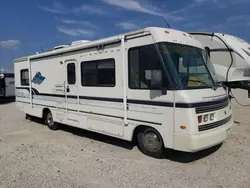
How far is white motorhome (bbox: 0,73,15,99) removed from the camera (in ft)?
A: 59.9

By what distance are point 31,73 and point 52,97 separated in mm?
1785

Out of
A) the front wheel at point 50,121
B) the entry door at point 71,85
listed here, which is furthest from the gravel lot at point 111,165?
the front wheel at point 50,121

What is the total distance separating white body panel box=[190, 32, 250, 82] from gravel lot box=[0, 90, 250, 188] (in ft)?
5.64

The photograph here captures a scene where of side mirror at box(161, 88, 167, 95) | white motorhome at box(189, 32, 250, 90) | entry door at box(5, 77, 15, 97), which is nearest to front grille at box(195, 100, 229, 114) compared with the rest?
side mirror at box(161, 88, 167, 95)

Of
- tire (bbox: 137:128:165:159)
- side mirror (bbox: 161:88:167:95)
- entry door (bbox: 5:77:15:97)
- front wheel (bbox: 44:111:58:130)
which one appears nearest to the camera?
side mirror (bbox: 161:88:167:95)

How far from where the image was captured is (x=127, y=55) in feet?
18.4

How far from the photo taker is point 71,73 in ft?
24.3

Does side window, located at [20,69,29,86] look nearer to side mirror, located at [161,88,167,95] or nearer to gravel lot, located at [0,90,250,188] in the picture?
gravel lot, located at [0,90,250,188]

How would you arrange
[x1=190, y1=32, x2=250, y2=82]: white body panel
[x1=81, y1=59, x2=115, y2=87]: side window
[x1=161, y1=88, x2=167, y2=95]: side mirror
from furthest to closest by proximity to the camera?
[x1=190, y1=32, x2=250, y2=82]: white body panel < [x1=81, y1=59, x2=115, y2=87]: side window < [x1=161, y1=88, x2=167, y2=95]: side mirror

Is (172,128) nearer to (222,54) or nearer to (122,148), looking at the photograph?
(122,148)

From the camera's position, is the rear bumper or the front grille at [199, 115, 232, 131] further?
the front grille at [199, 115, 232, 131]

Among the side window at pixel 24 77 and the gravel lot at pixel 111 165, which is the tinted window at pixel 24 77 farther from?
the gravel lot at pixel 111 165

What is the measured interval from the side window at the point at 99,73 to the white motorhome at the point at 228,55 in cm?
302

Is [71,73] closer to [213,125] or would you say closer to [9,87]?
[213,125]
